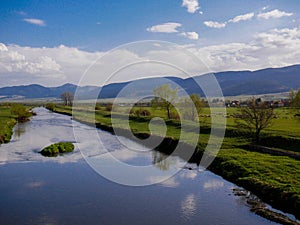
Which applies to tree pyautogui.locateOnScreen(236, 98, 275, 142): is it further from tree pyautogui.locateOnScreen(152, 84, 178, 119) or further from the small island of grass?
tree pyautogui.locateOnScreen(152, 84, 178, 119)

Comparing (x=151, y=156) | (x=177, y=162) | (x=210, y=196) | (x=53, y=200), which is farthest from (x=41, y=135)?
(x=210, y=196)

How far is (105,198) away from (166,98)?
46.5 metres

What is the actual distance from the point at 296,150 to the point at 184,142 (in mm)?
13360

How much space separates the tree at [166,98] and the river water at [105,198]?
114 ft

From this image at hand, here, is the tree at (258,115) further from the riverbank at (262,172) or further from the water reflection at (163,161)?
the water reflection at (163,161)

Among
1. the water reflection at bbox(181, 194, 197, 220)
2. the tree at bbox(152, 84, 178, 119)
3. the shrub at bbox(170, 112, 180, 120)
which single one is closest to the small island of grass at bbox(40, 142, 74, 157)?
the water reflection at bbox(181, 194, 197, 220)

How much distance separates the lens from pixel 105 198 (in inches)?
791

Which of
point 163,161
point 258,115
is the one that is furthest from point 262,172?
point 258,115

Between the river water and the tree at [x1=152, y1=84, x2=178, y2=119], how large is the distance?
3478cm

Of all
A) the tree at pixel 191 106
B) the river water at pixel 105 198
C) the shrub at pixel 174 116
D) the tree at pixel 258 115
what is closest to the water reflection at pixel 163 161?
the river water at pixel 105 198

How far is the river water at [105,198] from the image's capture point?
16.8 meters

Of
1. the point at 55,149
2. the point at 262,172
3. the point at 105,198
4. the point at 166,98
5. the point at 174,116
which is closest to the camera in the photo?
the point at 105,198

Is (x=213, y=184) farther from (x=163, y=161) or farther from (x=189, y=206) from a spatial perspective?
(x=163, y=161)

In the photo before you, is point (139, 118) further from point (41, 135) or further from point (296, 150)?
point (296, 150)
